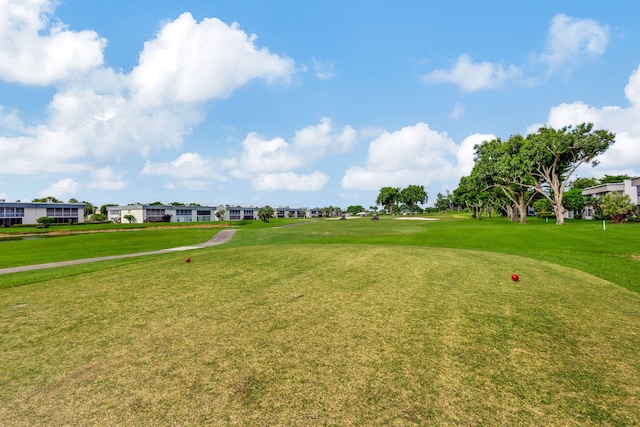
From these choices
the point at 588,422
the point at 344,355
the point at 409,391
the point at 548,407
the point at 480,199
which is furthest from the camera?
the point at 480,199

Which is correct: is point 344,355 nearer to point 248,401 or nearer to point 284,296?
point 248,401

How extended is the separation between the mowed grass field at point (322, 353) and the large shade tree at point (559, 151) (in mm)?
47902

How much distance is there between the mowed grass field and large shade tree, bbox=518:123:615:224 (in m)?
47.9

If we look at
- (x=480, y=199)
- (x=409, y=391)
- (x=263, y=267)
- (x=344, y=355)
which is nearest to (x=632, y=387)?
(x=409, y=391)

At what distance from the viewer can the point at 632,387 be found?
4.43 m

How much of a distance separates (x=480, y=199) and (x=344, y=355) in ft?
315

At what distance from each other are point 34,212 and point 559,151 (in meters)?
139

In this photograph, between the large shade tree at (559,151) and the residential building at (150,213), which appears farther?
the residential building at (150,213)

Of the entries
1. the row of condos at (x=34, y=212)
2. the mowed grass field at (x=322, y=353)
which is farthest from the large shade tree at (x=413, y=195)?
the mowed grass field at (x=322, y=353)

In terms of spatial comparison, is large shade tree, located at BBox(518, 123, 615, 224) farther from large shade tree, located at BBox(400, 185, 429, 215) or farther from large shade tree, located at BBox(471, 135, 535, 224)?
large shade tree, located at BBox(400, 185, 429, 215)

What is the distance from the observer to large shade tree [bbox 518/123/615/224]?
45.9 m

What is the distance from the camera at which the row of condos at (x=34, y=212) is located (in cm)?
9075

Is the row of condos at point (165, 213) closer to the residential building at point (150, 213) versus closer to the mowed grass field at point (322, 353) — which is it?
the residential building at point (150, 213)

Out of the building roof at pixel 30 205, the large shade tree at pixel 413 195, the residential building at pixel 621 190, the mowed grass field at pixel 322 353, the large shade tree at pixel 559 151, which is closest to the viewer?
the mowed grass field at pixel 322 353
